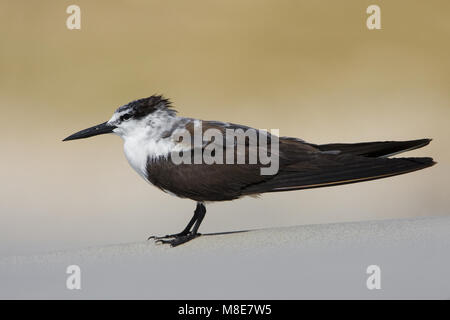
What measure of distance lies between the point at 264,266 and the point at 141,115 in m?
1.53

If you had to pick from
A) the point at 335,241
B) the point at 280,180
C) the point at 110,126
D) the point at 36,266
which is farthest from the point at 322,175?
the point at 36,266

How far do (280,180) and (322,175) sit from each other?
0.83ft

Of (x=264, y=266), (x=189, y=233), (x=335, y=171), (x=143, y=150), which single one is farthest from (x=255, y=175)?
(x=264, y=266)

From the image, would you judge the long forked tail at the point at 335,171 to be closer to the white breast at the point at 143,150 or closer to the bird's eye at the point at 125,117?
the white breast at the point at 143,150

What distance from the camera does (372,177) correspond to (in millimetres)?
3688

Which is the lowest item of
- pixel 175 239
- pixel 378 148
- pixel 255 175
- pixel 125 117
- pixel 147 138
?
pixel 175 239

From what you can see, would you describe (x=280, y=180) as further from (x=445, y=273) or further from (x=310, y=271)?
(x=445, y=273)

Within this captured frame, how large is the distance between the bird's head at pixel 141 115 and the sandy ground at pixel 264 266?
30.7 inches

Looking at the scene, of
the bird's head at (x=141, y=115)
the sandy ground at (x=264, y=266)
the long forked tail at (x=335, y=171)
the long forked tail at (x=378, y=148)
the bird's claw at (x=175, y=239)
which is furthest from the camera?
the bird's head at (x=141, y=115)

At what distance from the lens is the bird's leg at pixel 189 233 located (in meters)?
3.83

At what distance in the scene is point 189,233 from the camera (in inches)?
158

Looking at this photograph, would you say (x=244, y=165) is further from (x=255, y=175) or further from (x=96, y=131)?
(x=96, y=131)

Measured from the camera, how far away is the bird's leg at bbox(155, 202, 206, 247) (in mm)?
3834

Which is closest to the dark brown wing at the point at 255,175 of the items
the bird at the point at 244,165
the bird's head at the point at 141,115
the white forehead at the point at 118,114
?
the bird at the point at 244,165
